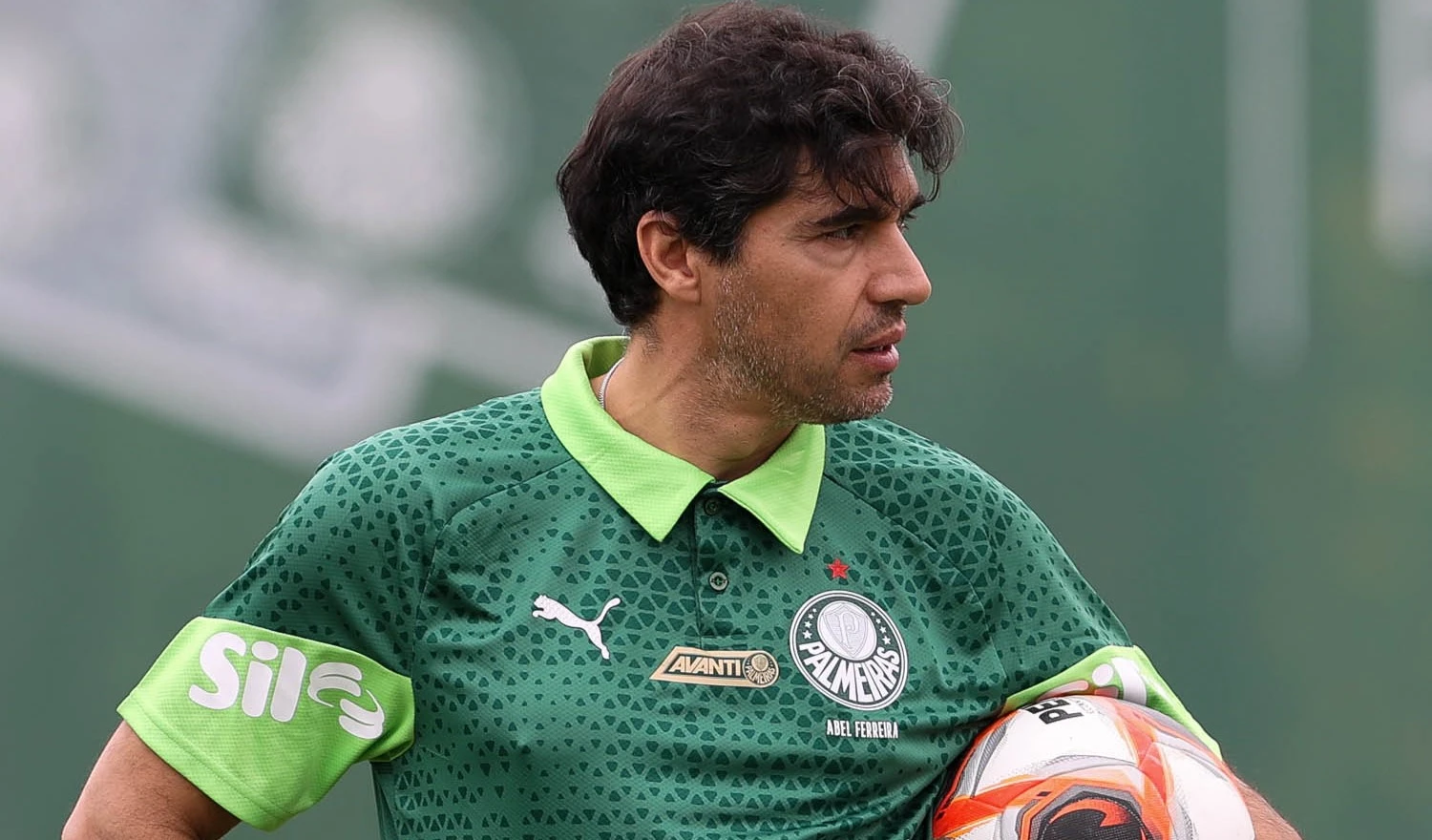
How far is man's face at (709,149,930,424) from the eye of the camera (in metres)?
2.24

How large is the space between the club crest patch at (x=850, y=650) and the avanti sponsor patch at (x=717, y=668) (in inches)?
1.6

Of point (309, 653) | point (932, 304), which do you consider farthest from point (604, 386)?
point (932, 304)

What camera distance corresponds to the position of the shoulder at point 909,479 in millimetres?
2338

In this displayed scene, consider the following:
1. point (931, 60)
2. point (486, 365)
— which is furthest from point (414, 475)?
point (931, 60)

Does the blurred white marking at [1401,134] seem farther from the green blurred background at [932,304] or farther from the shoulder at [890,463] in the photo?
the shoulder at [890,463]

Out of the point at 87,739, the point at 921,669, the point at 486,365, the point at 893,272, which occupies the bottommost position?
the point at 87,739

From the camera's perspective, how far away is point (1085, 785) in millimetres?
2203

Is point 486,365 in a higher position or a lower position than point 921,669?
lower

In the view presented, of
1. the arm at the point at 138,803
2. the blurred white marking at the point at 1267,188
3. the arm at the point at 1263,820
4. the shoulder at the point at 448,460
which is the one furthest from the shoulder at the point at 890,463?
the blurred white marking at the point at 1267,188

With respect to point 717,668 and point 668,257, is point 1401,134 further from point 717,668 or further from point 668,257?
point 717,668

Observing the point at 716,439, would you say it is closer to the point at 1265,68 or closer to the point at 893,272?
the point at 893,272

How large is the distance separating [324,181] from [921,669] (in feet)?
7.16

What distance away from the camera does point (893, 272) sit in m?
2.26

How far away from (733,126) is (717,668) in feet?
2.01
